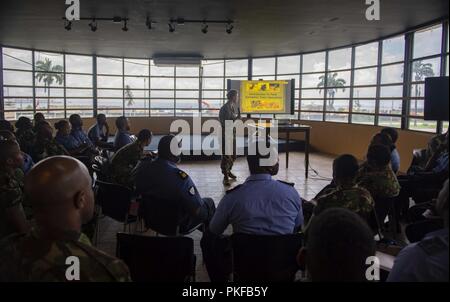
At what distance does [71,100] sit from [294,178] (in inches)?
320

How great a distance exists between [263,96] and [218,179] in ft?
7.37

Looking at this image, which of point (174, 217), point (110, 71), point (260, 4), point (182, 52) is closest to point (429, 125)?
point (260, 4)

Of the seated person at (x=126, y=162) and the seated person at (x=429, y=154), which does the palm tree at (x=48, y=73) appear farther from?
the seated person at (x=429, y=154)

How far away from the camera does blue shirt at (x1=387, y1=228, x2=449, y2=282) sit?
1.05 meters

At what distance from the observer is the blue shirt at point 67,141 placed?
5.33 metres

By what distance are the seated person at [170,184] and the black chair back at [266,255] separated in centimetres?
94

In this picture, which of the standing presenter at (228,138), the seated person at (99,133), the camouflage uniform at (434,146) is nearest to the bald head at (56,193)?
the camouflage uniform at (434,146)

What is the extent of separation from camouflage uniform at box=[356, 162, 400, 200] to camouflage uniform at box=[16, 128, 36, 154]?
3544 millimetres

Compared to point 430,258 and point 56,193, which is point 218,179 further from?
point 430,258

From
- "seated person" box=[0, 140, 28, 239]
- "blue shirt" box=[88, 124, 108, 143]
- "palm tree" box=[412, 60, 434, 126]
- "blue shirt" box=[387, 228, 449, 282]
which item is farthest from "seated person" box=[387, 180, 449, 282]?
"palm tree" box=[412, 60, 434, 126]

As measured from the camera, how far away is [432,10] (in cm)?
604

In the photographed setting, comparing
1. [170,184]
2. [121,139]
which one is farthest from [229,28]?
[170,184]

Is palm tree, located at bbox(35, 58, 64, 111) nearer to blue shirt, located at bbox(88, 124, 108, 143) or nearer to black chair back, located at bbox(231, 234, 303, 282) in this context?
blue shirt, located at bbox(88, 124, 108, 143)
